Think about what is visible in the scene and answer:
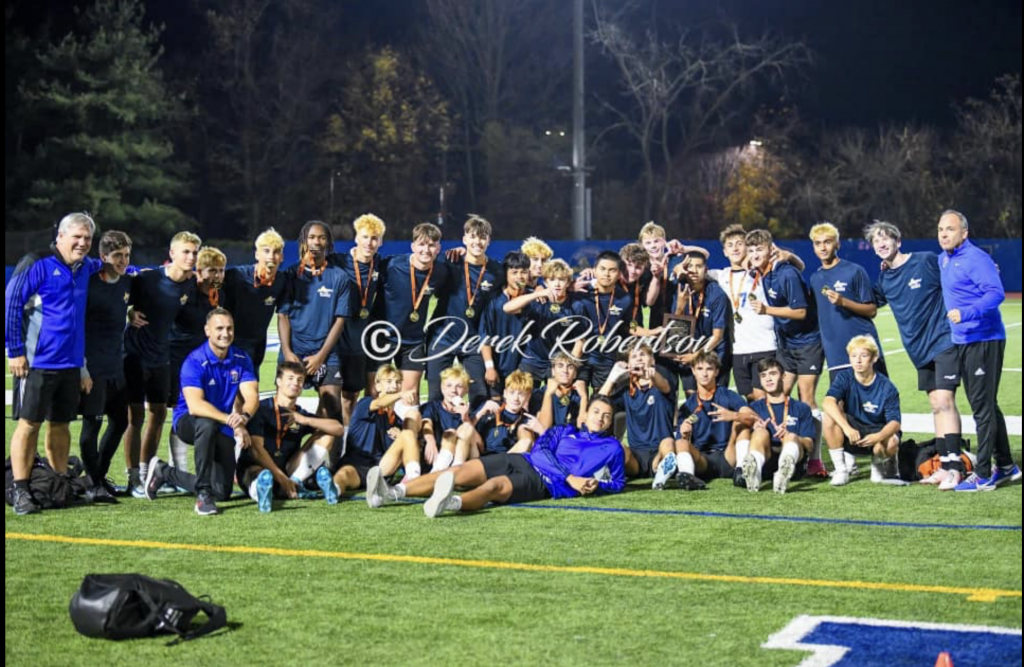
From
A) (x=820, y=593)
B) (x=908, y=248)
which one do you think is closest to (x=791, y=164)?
(x=908, y=248)

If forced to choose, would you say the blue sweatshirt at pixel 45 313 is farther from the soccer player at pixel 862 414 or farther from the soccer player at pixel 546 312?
the soccer player at pixel 862 414

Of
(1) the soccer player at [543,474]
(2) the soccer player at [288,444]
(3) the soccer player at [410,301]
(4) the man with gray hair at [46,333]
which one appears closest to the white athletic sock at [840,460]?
(1) the soccer player at [543,474]

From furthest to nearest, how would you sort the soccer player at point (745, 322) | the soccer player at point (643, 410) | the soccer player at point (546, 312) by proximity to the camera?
the soccer player at point (745, 322) → the soccer player at point (546, 312) → the soccer player at point (643, 410)

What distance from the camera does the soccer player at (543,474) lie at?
8797 millimetres

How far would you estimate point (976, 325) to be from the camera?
938 cm

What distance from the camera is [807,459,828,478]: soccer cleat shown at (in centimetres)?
1013

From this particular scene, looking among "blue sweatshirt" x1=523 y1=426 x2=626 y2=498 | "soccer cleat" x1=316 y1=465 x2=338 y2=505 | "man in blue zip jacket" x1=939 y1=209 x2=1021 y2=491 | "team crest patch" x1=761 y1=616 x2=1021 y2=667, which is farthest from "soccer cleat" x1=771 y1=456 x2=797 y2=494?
"team crest patch" x1=761 y1=616 x2=1021 y2=667

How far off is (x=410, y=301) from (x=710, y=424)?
2294mm

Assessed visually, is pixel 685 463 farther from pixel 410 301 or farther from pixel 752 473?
pixel 410 301

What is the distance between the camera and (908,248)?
39.5 meters

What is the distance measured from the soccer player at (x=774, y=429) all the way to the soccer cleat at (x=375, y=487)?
2384 millimetres

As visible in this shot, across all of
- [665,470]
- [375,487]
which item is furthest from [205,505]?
[665,470]

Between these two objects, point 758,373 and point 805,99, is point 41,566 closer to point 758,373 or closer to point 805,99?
point 758,373

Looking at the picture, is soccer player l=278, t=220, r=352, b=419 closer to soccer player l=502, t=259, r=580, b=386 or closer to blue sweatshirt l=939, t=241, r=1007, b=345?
soccer player l=502, t=259, r=580, b=386
